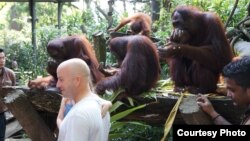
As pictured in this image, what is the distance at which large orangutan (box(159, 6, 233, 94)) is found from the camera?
3404 millimetres

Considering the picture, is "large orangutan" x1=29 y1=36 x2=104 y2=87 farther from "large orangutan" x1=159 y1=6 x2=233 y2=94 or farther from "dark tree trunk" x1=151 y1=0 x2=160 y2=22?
"dark tree trunk" x1=151 y1=0 x2=160 y2=22

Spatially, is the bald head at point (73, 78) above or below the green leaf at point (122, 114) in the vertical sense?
above

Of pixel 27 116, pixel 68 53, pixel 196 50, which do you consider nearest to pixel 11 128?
pixel 68 53

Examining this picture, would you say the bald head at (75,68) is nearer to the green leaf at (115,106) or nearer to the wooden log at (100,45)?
the green leaf at (115,106)

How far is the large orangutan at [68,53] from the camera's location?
13.0 feet

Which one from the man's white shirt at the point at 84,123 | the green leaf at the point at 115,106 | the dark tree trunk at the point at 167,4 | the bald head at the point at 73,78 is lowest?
the green leaf at the point at 115,106

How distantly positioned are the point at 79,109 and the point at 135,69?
1.62 m

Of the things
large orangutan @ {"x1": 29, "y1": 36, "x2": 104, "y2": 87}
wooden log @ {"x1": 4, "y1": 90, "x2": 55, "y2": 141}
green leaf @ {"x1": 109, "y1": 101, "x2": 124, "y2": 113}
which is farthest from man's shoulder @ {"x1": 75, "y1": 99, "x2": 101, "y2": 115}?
large orangutan @ {"x1": 29, "y1": 36, "x2": 104, "y2": 87}

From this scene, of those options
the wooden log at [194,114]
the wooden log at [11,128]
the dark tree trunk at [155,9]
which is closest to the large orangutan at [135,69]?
the wooden log at [194,114]

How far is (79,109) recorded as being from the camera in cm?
209

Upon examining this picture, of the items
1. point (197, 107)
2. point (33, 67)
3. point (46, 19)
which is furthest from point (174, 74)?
point (46, 19)

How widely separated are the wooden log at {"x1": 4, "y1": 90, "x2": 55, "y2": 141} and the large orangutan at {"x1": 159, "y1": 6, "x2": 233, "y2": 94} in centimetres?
128

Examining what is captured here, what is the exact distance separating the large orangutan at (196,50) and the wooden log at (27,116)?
1.28m

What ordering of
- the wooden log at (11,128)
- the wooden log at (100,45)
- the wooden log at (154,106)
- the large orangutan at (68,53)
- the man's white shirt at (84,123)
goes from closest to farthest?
the man's white shirt at (84,123)
the wooden log at (154,106)
the large orangutan at (68,53)
the wooden log at (100,45)
the wooden log at (11,128)
